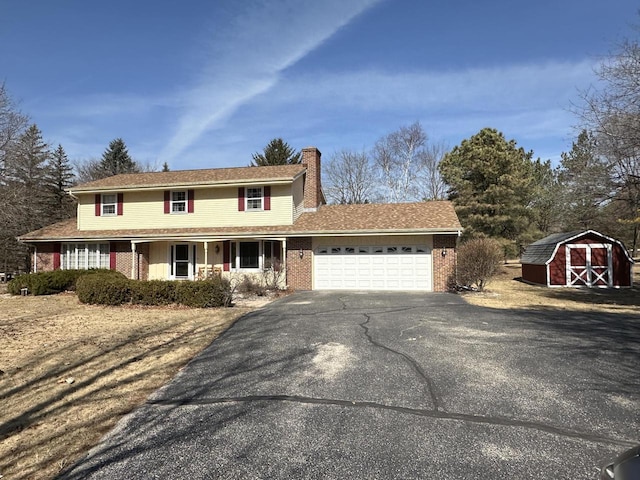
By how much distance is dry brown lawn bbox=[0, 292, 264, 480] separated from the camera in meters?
3.90

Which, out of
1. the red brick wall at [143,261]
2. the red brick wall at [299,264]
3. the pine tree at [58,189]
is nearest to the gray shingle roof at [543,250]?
the red brick wall at [299,264]

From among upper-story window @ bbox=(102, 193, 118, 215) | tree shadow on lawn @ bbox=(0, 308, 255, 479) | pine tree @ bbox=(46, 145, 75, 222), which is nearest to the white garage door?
tree shadow on lawn @ bbox=(0, 308, 255, 479)

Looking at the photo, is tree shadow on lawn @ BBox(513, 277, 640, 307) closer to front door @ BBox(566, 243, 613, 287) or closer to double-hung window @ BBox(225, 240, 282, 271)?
front door @ BBox(566, 243, 613, 287)

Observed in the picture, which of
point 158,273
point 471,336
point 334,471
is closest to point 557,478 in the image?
point 334,471

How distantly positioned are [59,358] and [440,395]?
638 centimetres

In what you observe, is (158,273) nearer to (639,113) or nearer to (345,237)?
(345,237)

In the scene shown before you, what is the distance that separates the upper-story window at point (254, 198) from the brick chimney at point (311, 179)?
2.86 metres

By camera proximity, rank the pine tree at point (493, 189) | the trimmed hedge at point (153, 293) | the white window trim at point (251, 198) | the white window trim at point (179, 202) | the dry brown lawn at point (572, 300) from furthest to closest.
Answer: the pine tree at point (493, 189) → the white window trim at point (179, 202) → the white window trim at point (251, 198) → the trimmed hedge at point (153, 293) → the dry brown lawn at point (572, 300)

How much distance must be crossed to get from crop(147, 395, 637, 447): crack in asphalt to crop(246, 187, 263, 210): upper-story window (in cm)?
1471

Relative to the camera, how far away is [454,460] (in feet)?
11.2

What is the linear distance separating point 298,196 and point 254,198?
2.34 m

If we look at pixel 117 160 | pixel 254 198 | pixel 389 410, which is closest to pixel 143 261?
pixel 254 198

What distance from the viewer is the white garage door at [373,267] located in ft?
56.5

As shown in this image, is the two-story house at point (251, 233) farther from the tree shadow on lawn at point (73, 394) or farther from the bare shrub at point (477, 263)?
the tree shadow on lawn at point (73, 394)
